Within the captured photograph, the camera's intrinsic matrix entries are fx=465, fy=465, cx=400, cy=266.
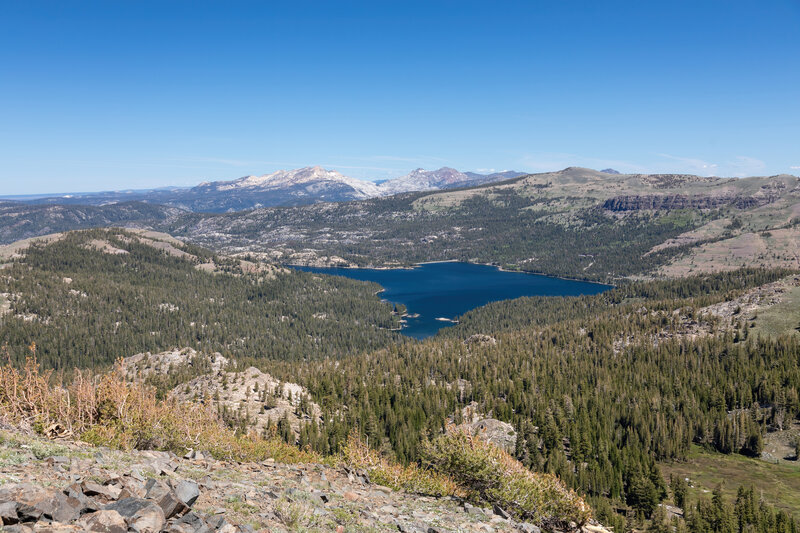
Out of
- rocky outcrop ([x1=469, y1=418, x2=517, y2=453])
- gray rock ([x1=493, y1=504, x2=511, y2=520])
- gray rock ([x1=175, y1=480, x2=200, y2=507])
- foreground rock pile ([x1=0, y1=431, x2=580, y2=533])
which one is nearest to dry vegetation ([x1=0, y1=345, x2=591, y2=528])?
gray rock ([x1=493, y1=504, x2=511, y2=520])

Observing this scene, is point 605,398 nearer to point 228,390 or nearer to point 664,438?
point 664,438

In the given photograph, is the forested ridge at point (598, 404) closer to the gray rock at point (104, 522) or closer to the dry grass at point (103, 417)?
the dry grass at point (103, 417)

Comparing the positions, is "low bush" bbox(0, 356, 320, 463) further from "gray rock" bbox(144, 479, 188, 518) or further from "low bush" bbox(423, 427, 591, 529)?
"low bush" bbox(423, 427, 591, 529)

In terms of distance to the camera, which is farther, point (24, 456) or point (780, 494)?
point (780, 494)

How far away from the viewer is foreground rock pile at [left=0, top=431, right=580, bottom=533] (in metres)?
21.7

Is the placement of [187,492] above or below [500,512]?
above

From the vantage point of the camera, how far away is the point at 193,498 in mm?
28594

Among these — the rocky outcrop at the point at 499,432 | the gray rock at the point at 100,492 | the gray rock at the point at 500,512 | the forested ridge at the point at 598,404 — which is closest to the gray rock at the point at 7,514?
the gray rock at the point at 100,492

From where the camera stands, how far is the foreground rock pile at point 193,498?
71.3ft

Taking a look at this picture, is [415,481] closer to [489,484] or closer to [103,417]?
[489,484]

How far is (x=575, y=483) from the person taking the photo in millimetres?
112312

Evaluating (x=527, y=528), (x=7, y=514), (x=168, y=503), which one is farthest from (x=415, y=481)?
(x=7, y=514)

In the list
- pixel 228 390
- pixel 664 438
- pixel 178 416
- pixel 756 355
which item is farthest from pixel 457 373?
pixel 178 416

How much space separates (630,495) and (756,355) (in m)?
112
